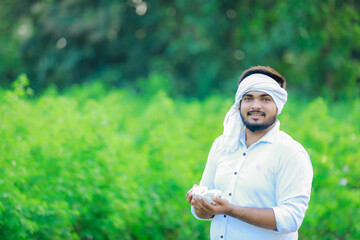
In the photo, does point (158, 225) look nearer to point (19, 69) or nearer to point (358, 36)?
point (358, 36)

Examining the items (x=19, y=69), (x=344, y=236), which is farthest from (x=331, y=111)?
(x=19, y=69)

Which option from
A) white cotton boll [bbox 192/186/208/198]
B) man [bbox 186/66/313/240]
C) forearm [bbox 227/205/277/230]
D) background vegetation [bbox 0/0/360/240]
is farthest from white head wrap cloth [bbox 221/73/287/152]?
background vegetation [bbox 0/0/360/240]

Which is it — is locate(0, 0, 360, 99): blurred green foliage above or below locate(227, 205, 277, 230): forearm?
above

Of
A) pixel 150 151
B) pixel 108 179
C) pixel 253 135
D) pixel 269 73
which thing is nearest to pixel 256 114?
pixel 253 135

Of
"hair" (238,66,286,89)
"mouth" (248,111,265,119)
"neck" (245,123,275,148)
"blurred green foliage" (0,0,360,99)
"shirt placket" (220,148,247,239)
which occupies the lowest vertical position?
"shirt placket" (220,148,247,239)

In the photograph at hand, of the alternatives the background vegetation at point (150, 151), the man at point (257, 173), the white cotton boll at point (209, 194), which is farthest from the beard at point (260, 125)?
the background vegetation at point (150, 151)

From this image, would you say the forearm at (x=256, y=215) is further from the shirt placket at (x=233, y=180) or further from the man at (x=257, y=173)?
the shirt placket at (x=233, y=180)

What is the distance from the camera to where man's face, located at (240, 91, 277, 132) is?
2.66 meters

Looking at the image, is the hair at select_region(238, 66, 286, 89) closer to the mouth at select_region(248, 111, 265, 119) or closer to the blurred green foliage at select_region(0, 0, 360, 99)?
the mouth at select_region(248, 111, 265, 119)

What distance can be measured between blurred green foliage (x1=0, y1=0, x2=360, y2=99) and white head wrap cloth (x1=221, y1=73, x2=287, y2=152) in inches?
527

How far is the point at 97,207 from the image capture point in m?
5.12

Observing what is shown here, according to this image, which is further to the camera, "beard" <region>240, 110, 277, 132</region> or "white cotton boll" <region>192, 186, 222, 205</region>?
"beard" <region>240, 110, 277, 132</region>

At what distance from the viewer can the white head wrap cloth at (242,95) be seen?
2.67 metres

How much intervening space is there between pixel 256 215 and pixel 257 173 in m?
0.25
